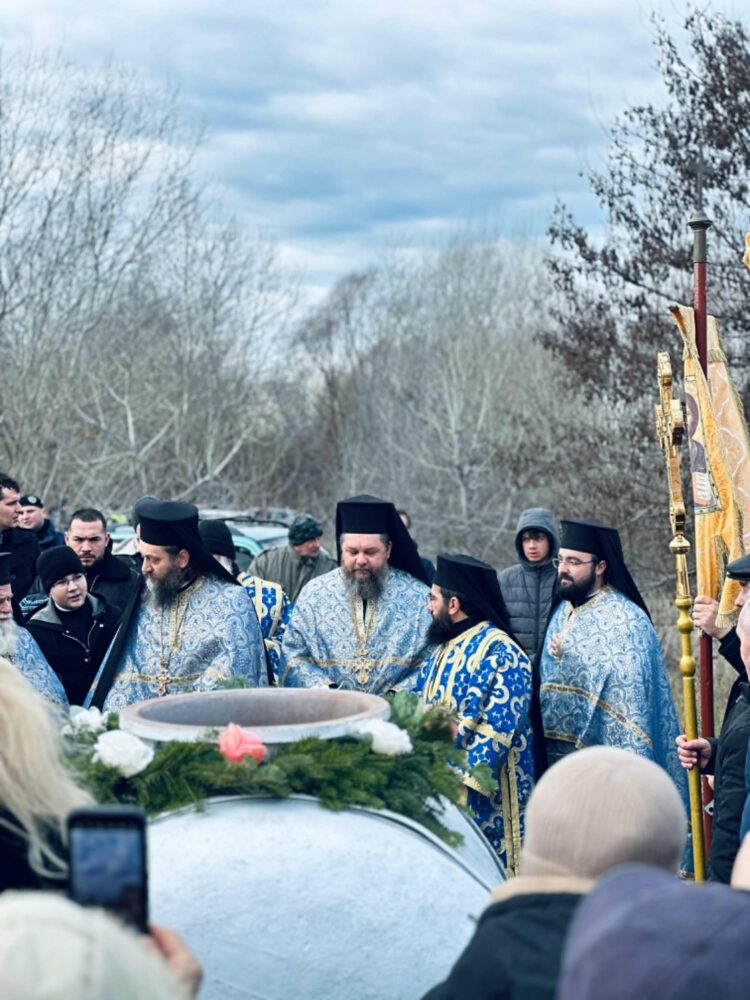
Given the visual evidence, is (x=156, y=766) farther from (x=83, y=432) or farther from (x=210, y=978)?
(x=83, y=432)

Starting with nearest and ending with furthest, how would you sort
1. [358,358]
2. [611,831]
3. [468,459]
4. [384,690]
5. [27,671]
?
[611,831]
[27,671]
[384,690]
[468,459]
[358,358]

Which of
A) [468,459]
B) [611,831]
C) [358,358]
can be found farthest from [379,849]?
[358,358]

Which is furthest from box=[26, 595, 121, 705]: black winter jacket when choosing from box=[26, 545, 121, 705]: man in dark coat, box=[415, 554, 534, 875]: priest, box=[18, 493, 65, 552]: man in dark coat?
box=[18, 493, 65, 552]: man in dark coat

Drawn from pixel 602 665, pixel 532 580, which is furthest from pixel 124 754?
pixel 532 580

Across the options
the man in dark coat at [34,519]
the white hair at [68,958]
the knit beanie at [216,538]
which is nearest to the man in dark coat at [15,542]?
the man in dark coat at [34,519]

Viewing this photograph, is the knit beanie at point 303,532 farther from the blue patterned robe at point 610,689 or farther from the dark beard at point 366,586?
the blue patterned robe at point 610,689

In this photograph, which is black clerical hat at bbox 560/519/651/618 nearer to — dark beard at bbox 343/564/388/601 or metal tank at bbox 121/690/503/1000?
dark beard at bbox 343/564/388/601

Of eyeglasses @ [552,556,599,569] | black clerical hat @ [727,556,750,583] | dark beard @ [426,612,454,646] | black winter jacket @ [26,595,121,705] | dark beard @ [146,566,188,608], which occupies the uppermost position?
black clerical hat @ [727,556,750,583]

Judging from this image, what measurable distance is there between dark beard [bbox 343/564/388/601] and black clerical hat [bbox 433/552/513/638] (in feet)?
2.11

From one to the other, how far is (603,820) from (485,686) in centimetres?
303

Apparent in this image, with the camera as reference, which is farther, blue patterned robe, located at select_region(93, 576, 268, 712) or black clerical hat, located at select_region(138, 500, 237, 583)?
black clerical hat, located at select_region(138, 500, 237, 583)

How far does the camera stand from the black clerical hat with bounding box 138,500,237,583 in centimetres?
570

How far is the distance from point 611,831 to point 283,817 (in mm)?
1281

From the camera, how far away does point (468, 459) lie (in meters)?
27.2
